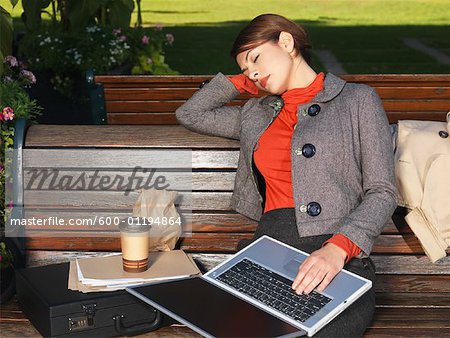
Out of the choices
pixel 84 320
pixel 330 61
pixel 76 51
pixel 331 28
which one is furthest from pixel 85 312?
pixel 331 28

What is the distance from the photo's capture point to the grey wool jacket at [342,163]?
3.45 metres

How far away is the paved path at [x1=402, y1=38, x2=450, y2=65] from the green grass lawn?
141 millimetres

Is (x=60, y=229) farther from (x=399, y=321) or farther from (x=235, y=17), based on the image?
(x=235, y=17)

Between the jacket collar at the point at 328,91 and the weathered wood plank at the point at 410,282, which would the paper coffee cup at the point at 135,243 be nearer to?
the jacket collar at the point at 328,91

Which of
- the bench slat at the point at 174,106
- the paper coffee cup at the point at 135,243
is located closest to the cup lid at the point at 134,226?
the paper coffee cup at the point at 135,243

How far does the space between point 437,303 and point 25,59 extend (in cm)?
589

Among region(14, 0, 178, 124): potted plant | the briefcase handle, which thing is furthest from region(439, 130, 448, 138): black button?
region(14, 0, 178, 124): potted plant

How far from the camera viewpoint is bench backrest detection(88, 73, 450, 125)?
5398 mm

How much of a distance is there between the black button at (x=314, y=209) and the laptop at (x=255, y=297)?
14 centimetres

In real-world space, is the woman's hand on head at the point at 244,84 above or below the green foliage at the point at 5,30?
below

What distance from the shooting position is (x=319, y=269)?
327 centimetres

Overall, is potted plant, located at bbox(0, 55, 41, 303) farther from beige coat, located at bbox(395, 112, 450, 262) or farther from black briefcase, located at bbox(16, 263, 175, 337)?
beige coat, located at bbox(395, 112, 450, 262)

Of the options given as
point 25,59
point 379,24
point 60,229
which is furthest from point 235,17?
point 60,229

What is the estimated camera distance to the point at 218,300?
10.9 ft
